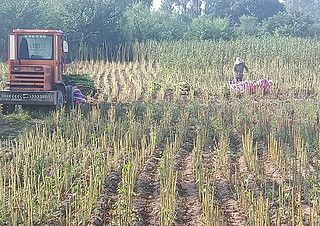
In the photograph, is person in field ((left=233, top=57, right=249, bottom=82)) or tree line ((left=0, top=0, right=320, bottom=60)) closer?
person in field ((left=233, top=57, right=249, bottom=82))

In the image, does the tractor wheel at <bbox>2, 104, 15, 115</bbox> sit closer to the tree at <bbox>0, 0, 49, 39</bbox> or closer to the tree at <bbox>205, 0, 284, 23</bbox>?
the tree at <bbox>0, 0, 49, 39</bbox>

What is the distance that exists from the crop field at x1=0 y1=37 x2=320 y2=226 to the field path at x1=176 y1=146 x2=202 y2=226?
0.04ft

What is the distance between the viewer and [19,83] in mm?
12445

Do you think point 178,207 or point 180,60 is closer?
point 178,207

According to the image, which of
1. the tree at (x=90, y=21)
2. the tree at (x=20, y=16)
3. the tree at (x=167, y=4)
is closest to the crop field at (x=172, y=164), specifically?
the tree at (x=90, y=21)

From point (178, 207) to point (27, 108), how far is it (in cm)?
731

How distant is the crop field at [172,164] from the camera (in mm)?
5613

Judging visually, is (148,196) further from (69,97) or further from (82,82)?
(82,82)

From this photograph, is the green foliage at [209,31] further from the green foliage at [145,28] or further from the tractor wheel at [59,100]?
the tractor wheel at [59,100]

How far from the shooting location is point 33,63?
41.3 ft

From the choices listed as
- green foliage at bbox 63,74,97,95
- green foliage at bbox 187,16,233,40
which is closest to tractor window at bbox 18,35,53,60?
green foliage at bbox 63,74,97,95

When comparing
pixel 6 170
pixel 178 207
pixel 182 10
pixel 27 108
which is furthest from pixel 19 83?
pixel 182 10

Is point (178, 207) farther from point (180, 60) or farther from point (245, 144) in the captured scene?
point (180, 60)

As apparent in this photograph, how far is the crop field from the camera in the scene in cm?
561
